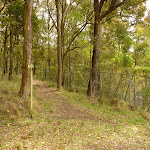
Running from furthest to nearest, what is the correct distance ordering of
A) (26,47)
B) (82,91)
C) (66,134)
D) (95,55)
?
1. (82,91)
2. (95,55)
3. (26,47)
4. (66,134)

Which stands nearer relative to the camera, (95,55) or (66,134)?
(66,134)

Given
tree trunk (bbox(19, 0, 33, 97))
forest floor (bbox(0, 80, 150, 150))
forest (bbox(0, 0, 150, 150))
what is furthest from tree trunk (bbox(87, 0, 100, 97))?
tree trunk (bbox(19, 0, 33, 97))

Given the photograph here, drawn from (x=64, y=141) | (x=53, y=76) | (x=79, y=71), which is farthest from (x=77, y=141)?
(x=53, y=76)

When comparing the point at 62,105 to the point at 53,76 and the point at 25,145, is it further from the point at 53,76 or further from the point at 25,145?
the point at 53,76

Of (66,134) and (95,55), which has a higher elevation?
(95,55)

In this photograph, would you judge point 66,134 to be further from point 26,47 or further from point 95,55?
point 95,55

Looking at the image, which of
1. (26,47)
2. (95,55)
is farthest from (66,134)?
(95,55)

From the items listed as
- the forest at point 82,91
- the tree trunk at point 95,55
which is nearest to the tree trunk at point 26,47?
the forest at point 82,91

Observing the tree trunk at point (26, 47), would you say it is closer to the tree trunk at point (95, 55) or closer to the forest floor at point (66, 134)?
the forest floor at point (66, 134)

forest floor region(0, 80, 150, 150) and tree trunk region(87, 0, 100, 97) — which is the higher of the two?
tree trunk region(87, 0, 100, 97)

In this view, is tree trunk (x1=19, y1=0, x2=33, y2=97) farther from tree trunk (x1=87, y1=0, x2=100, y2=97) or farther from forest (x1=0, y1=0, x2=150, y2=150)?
tree trunk (x1=87, y1=0, x2=100, y2=97)

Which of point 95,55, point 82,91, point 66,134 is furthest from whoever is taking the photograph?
point 82,91

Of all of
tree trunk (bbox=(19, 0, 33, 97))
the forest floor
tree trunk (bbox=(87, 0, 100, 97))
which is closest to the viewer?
the forest floor

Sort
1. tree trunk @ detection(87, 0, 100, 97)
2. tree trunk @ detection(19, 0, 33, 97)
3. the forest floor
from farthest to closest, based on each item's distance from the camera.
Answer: tree trunk @ detection(87, 0, 100, 97) → tree trunk @ detection(19, 0, 33, 97) → the forest floor
